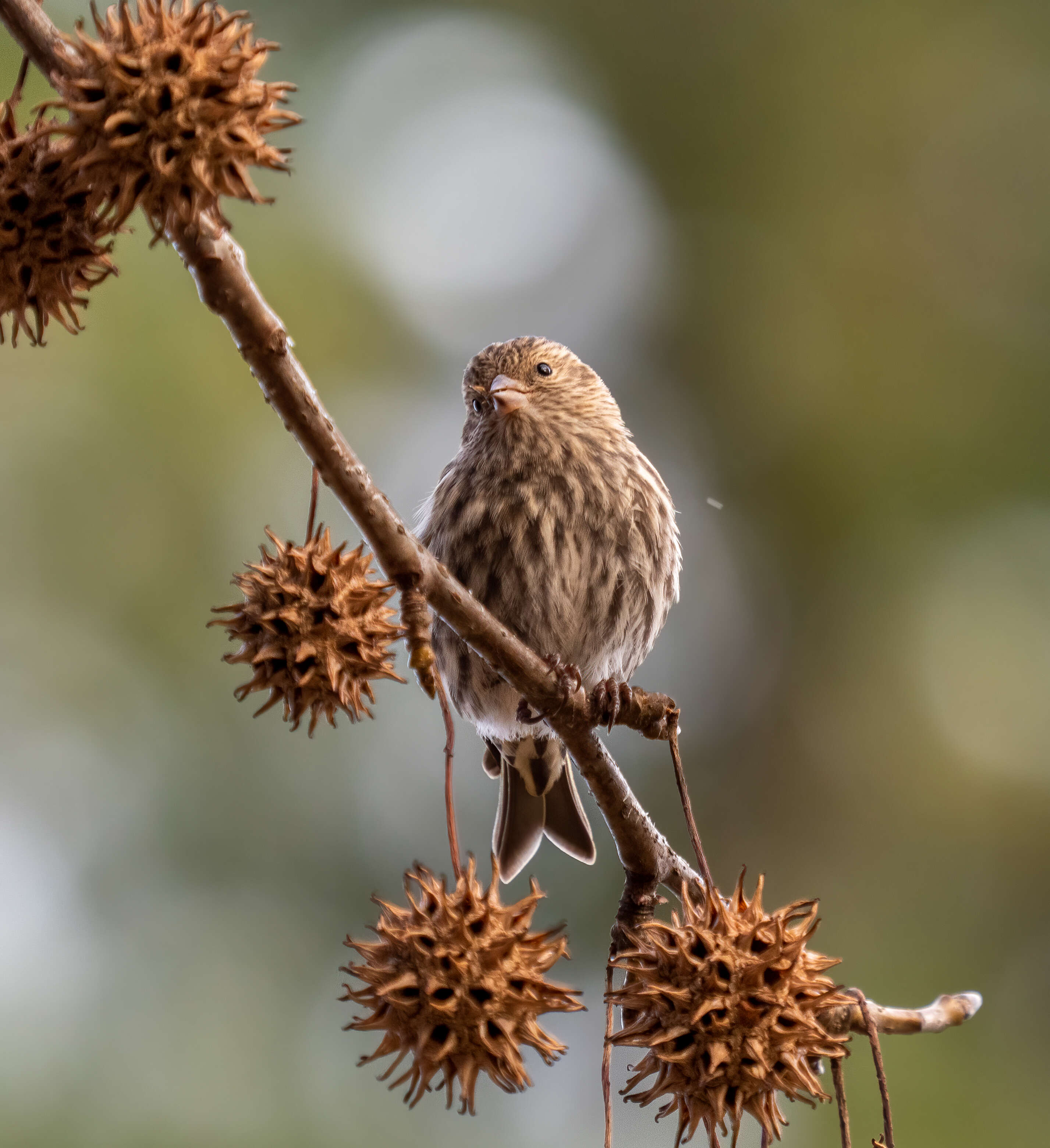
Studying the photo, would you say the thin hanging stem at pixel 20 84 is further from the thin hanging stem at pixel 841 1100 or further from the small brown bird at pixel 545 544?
the small brown bird at pixel 545 544

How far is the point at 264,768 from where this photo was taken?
18.3 ft

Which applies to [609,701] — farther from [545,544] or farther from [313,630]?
[545,544]

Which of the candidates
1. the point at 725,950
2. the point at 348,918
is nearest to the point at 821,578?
the point at 348,918

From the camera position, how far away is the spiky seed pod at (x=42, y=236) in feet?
5.44

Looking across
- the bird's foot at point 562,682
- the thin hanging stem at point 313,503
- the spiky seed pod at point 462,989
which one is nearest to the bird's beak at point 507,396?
the bird's foot at point 562,682

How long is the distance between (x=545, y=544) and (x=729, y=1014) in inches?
71.6

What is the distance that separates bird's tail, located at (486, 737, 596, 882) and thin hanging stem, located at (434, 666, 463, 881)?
74.6 inches

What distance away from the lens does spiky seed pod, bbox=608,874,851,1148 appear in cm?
174

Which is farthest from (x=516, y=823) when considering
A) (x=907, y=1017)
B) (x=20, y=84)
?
(x=20, y=84)

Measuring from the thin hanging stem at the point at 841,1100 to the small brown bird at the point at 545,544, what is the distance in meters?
1.50

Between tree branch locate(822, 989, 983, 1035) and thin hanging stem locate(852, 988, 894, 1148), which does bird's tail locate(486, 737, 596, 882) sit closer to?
tree branch locate(822, 989, 983, 1035)

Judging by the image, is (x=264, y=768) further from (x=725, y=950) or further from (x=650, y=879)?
(x=725, y=950)

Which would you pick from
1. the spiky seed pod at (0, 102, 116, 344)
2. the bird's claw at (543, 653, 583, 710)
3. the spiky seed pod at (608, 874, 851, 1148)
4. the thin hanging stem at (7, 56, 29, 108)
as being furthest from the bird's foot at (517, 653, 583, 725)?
the thin hanging stem at (7, 56, 29, 108)

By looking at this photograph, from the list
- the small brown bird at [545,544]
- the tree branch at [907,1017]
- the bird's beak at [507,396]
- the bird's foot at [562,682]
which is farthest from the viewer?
the bird's beak at [507,396]
